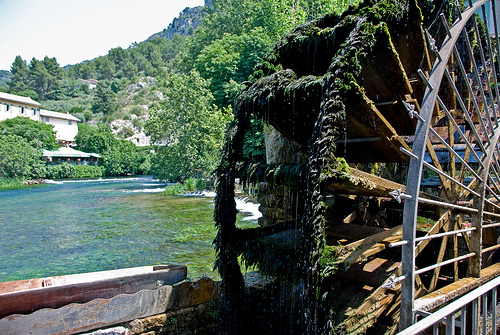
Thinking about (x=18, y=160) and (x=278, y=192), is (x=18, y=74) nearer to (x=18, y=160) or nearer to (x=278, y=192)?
(x=18, y=160)

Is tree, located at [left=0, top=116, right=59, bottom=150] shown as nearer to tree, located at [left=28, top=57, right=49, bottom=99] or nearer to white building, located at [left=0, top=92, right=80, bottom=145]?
white building, located at [left=0, top=92, right=80, bottom=145]

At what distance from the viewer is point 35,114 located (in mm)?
59375

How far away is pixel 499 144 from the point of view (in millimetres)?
5613

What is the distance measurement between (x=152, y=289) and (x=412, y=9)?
572 cm

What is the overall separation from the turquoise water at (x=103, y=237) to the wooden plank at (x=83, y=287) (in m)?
2.52

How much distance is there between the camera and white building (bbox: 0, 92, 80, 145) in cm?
5441

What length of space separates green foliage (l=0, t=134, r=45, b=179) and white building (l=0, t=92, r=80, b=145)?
20.7m

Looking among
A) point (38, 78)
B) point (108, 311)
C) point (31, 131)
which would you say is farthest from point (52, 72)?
point (108, 311)

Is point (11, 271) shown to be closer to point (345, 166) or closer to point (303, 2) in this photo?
point (345, 166)

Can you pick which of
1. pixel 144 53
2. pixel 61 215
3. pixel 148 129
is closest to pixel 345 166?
pixel 61 215

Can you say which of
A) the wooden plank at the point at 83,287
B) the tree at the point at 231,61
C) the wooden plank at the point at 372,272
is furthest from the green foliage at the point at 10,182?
the wooden plank at the point at 372,272

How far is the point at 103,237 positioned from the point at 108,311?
8.08 m

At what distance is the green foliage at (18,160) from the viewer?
1336 inches

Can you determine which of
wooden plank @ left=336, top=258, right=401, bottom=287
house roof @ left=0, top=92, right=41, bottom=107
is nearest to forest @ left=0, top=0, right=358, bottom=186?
wooden plank @ left=336, top=258, right=401, bottom=287
